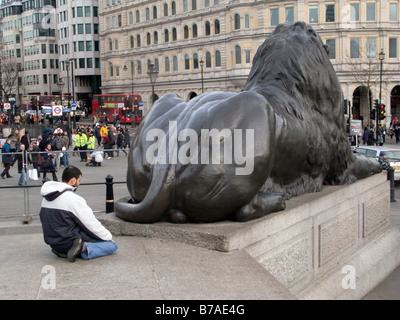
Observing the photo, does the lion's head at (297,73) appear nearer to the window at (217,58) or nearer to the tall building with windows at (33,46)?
the window at (217,58)

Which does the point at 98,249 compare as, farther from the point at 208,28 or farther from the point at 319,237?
the point at 208,28

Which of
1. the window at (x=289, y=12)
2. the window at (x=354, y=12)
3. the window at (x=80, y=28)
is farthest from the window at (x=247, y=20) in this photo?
the window at (x=80, y=28)

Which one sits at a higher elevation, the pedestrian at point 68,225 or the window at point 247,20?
the window at point 247,20

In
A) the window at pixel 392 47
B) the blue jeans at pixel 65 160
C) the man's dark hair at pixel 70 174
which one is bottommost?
the blue jeans at pixel 65 160

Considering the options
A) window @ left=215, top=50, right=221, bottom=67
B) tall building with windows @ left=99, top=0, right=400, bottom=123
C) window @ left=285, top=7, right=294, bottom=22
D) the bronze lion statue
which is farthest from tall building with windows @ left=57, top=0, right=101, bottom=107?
the bronze lion statue

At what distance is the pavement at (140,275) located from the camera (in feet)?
12.0

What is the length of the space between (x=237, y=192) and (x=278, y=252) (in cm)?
73

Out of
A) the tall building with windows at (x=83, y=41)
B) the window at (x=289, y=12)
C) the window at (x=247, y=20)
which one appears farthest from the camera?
the tall building with windows at (x=83, y=41)

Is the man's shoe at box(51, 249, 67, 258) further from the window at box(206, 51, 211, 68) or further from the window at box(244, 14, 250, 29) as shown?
the window at box(206, 51, 211, 68)

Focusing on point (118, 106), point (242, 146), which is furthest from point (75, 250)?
point (118, 106)

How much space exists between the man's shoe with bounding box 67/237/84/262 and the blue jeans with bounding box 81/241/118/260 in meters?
0.07

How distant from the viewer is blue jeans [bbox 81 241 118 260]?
454 centimetres

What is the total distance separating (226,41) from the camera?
6444 centimetres
